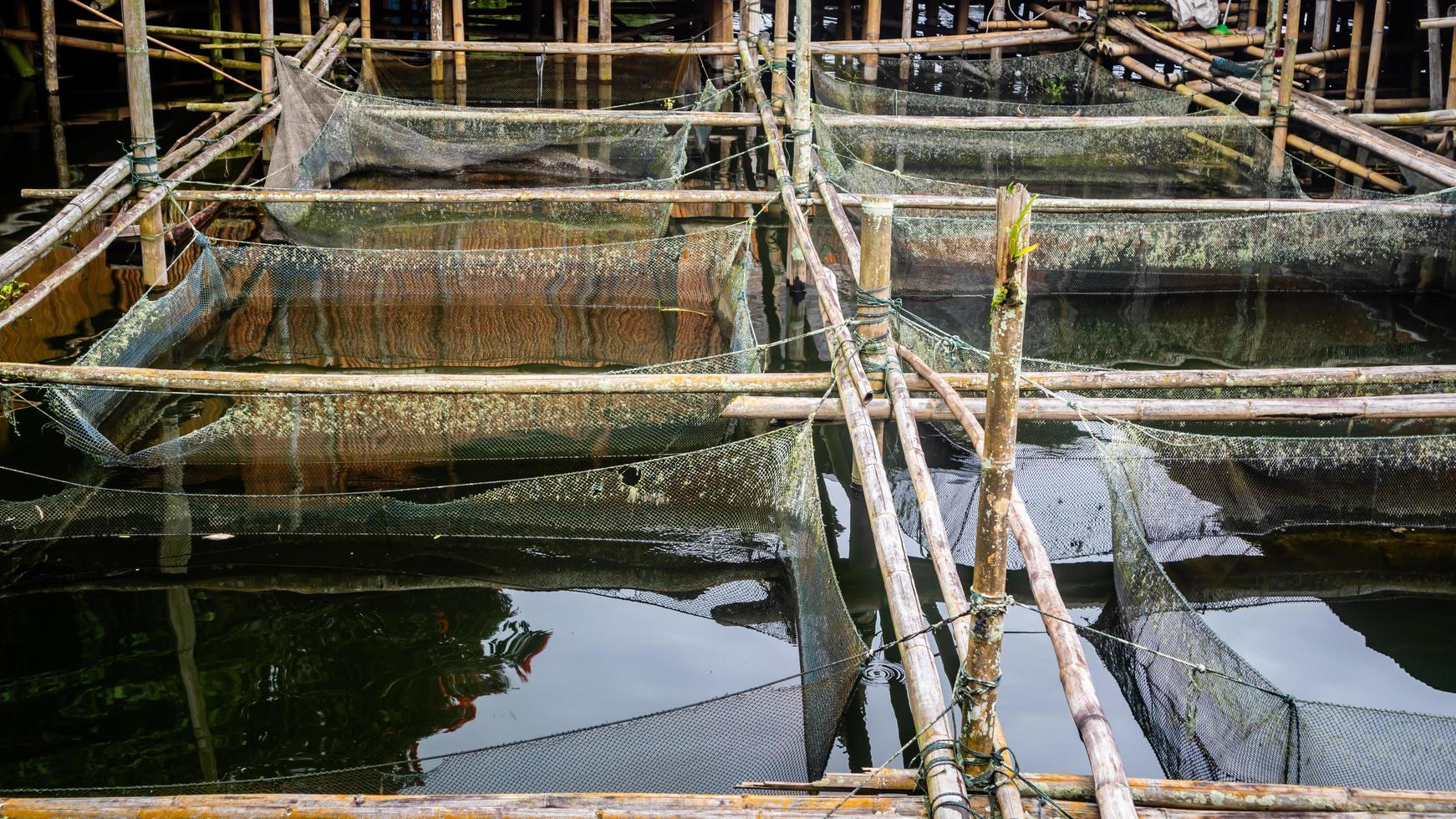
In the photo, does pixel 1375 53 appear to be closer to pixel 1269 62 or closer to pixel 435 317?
pixel 1269 62

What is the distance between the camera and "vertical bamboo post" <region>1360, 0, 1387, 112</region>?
31.7ft

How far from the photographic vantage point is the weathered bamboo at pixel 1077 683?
279 centimetres

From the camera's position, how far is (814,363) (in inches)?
289

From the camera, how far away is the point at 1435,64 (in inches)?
373

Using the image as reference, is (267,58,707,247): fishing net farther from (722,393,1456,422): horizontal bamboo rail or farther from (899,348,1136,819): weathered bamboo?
(899,348,1136,819): weathered bamboo

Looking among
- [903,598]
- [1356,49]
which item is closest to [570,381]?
[903,598]

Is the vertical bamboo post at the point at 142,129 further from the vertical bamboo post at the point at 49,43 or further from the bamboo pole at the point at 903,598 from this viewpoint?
the vertical bamboo post at the point at 49,43

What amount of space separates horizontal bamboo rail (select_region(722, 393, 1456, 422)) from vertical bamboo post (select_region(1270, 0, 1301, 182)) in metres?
4.24

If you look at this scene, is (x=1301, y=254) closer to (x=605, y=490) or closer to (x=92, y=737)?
(x=605, y=490)

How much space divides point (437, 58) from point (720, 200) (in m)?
4.77

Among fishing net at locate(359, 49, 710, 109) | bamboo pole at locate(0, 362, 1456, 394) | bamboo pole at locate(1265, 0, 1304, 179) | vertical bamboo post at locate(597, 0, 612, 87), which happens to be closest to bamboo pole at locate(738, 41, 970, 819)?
bamboo pole at locate(0, 362, 1456, 394)

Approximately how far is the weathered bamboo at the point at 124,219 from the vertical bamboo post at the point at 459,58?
2.52 m

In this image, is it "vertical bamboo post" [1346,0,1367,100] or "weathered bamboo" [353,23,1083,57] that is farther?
"vertical bamboo post" [1346,0,1367,100]

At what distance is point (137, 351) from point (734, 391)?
2.83 meters
